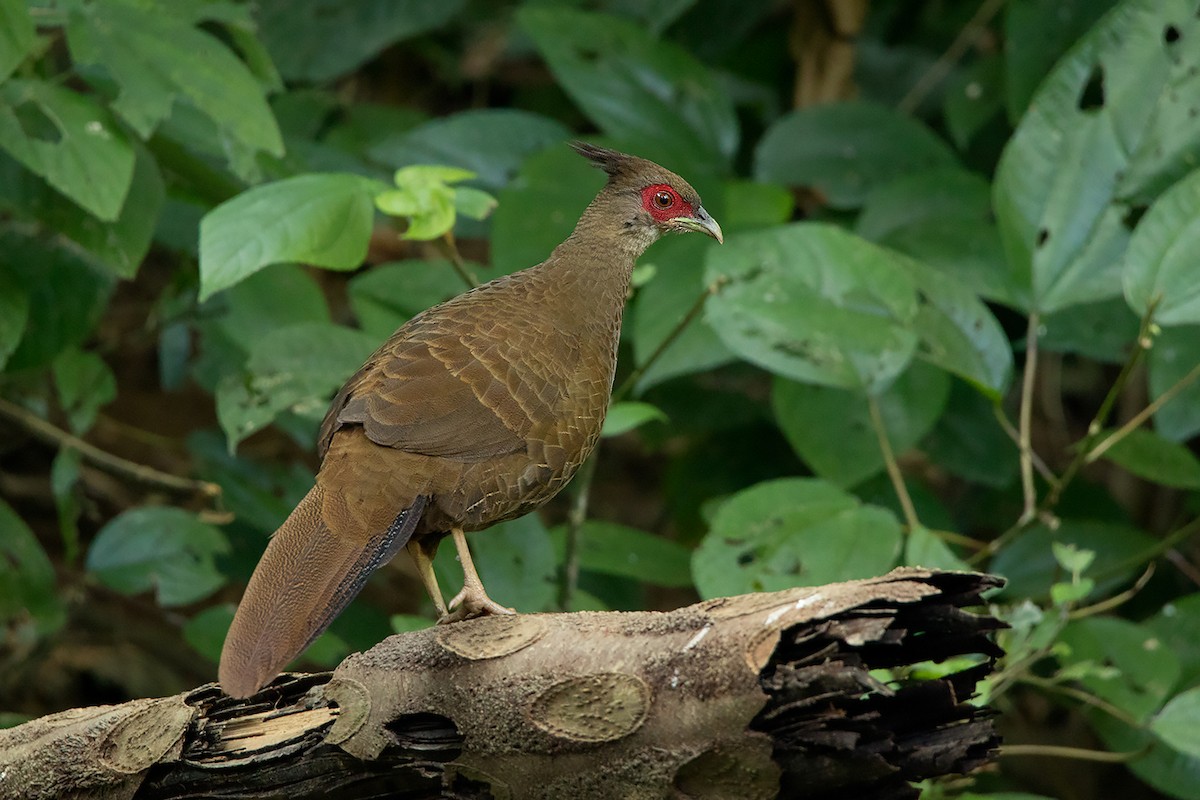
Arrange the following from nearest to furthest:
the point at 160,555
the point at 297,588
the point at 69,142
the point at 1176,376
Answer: the point at 297,588, the point at 69,142, the point at 1176,376, the point at 160,555

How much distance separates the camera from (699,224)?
3328 mm

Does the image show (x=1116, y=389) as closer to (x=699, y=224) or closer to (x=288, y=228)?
(x=699, y=224)

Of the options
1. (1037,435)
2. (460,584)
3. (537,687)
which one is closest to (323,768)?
(537,687)

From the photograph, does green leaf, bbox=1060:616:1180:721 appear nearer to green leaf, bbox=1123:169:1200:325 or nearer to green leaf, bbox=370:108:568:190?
green leaf, bbox=1123:169:1200:325

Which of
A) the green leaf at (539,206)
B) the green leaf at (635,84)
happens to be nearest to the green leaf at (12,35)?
the green leaf at (539,206)

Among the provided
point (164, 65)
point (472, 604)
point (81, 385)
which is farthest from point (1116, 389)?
point (81, 385)

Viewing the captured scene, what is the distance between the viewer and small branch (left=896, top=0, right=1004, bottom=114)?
570 centimetres

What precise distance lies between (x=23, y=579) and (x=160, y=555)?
1.38 feet

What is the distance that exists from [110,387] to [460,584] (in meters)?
1.63

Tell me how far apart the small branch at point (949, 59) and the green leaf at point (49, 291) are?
3493 millimetres

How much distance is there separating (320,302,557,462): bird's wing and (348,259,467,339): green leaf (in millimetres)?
1178

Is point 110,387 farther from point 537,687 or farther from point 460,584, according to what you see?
point 537,687

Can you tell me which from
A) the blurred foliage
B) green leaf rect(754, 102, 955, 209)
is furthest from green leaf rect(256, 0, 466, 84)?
green leaf rect(754, 102, 955, 209)

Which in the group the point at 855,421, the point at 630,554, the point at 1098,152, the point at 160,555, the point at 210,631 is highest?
the point at 1098,152
